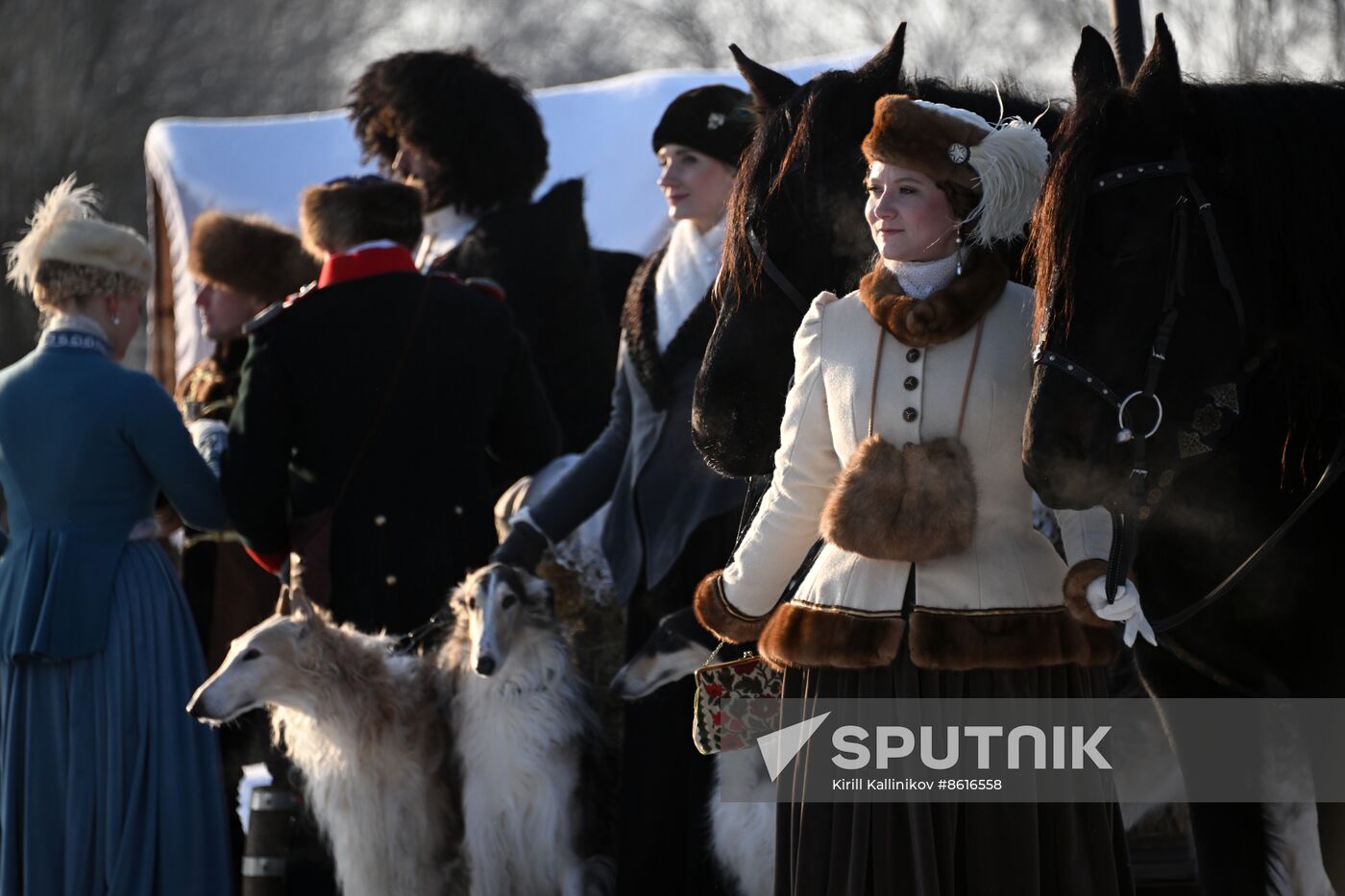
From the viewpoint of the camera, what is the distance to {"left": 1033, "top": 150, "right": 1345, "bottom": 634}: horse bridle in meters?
3.19

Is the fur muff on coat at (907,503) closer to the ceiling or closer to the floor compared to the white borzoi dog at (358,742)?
closer to the ceiling

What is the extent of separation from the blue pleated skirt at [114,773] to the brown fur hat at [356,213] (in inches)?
44.6

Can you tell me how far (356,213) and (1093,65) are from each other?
102 inches

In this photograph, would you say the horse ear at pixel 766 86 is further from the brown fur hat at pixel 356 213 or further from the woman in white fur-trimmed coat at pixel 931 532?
the brown fur hat at pixel 356 213

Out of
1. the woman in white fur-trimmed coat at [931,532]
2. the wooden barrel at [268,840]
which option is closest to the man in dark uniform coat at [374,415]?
the wooden barrel at [268,840]

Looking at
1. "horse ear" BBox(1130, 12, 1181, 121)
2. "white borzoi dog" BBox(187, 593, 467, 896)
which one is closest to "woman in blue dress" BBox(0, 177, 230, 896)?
"white borzoi dog" BBox(187, 593, 467, 896)

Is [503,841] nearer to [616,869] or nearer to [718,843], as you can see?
[616,869]

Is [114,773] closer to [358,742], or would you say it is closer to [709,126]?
[358,742]

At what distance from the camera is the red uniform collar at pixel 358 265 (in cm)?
544

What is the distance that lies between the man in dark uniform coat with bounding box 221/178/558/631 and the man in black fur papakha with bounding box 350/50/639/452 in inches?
52.4

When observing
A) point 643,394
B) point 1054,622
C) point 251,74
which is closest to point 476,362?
point 643,394

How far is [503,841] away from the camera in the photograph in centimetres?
533

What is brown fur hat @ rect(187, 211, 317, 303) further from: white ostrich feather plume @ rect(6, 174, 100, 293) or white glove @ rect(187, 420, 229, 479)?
white ostrich feather plume @ rect(6, 174, 100, 293)

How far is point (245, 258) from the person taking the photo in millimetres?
6742
